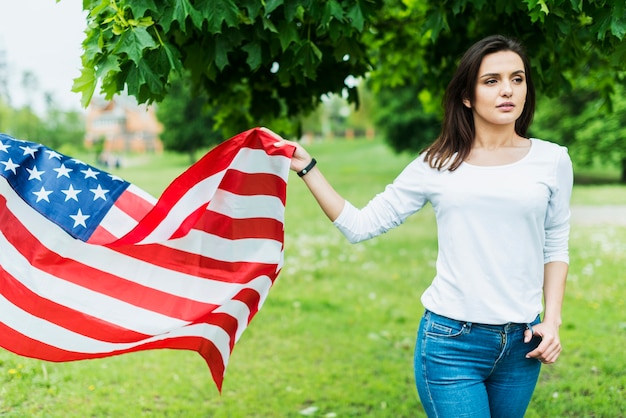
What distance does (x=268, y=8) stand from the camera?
11.1 ft

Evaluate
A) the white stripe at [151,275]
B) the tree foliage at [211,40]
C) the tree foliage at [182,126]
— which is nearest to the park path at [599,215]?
the tree foliage at [211,40]

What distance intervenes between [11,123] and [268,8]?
72407 millimetres

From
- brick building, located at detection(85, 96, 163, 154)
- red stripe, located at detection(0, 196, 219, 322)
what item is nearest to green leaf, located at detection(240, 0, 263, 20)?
red stripe, located at detection(0, 196, 219, 322)

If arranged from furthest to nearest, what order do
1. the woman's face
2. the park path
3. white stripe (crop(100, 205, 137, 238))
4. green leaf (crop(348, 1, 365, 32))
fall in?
the park path
white stripe (crop(100, 205, 137, 238))
green leaf (crop(348, 1, 365, 32))
the woman's face

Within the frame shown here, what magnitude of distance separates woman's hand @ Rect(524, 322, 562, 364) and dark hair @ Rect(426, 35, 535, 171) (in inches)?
29.5

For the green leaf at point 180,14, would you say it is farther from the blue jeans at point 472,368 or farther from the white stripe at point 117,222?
the blue jeans at point 472,368

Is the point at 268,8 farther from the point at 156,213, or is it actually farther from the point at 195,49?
the point at 156,213

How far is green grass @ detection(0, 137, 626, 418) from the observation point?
539cm

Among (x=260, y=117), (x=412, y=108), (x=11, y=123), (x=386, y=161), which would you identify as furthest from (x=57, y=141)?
(x=260, y=117)

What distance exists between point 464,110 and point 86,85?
5.66 ft

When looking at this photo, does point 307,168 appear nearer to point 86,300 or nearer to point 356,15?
point 356,15

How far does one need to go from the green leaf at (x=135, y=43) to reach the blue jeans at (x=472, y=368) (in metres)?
1.70

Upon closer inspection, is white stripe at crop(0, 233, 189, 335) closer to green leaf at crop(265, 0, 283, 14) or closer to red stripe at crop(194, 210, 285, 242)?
red stripe at crop(194, 210, 285, 242)

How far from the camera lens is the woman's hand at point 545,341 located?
2.82 meters
